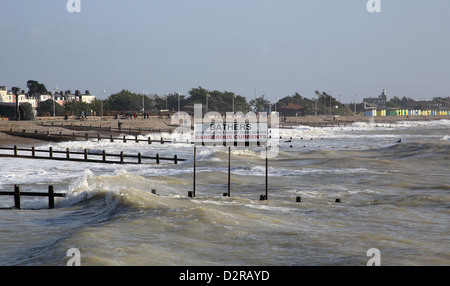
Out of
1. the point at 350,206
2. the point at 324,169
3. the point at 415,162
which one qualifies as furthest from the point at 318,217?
the point at 415,162

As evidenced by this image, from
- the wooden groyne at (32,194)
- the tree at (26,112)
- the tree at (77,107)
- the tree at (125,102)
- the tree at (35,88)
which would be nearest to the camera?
the wooden groyne at (32,194)

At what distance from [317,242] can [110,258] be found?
6114 millimetres

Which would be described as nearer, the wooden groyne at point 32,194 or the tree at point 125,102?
the wooden groyne at point 32,194

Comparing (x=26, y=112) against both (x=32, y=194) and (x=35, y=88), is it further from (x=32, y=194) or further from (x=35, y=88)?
(x=35, y=88)

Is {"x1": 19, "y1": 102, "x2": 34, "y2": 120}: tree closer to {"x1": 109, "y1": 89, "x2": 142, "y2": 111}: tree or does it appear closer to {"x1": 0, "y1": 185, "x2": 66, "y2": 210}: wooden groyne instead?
{"x1": 0, "y1": 185, "x2": 66, "y2": 210}: wooden groyne

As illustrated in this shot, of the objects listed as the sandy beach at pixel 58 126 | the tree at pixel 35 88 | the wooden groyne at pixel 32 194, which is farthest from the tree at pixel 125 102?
the wooden groyne at pixel 32 194

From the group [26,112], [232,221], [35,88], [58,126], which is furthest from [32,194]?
[35,88]

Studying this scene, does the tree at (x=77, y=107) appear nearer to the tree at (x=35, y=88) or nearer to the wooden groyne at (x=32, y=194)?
the tree at (x=35, y=88)

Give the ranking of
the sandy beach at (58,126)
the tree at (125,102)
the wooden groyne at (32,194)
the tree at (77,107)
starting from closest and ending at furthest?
the wooden groyne at (32,194) → the sandy beach at (58,126) → the tree at (77,107) → the tree at (125,102)

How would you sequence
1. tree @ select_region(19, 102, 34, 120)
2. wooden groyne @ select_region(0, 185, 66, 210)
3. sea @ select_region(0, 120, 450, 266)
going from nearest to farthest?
sea @ select_region(0, 120, 450, 266) < wooden groyne @ select_region(0, 185, 66, 210) < tree @ select_region(19, 102, 34, 120)

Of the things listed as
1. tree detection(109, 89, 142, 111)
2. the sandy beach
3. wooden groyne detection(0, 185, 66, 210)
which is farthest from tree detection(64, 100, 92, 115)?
wooden groyne detection(0, 185, 66, 210)

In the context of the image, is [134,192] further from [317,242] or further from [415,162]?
[415,162]
